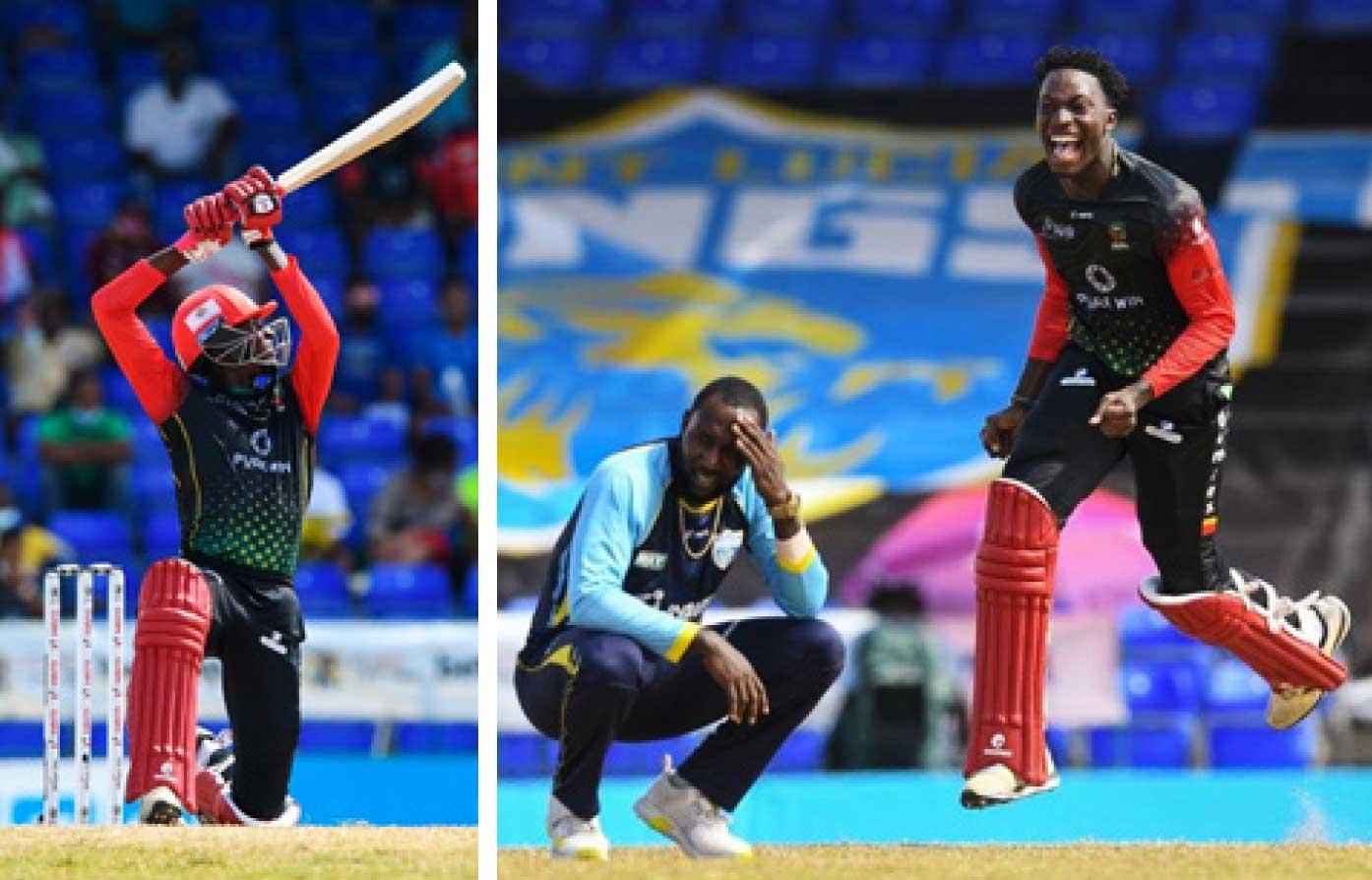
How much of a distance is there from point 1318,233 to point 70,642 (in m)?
6.38

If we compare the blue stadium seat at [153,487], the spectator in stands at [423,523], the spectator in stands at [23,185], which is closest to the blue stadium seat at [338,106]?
the spectator in stands at [23,185]

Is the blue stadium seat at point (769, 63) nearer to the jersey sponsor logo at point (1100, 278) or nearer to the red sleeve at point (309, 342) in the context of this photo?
the red sleeve at point (309, 342)

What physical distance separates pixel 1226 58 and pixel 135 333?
27.1 ft

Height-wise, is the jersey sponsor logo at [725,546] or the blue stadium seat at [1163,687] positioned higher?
the jersey sponsor logo at [725,546]

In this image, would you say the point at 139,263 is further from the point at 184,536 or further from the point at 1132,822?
the point at 1132,822

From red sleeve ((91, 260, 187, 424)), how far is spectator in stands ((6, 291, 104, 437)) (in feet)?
21.0

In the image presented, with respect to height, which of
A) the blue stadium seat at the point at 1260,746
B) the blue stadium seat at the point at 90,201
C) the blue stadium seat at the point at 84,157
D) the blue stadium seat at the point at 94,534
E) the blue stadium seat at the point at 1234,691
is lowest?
the blue stadium seat at the point at 1260,746

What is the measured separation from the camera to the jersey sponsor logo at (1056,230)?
23.1 feet

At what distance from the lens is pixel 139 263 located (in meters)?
7.66

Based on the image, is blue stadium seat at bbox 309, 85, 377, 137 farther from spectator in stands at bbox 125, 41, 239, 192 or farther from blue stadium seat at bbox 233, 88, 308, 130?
spectator in stands at bbox 125, 41, 239, 192

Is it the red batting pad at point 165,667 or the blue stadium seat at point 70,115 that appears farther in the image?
the blue stadium seat at point 70,115

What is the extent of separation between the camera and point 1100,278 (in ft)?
23.2

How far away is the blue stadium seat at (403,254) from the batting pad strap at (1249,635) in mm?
7782

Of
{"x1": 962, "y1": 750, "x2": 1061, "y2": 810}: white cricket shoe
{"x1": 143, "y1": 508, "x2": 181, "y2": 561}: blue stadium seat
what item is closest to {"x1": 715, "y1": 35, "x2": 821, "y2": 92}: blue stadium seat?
{"x1": 143, "y1": 508, "x2": 181, "y2": 561}: blue stadium seat
